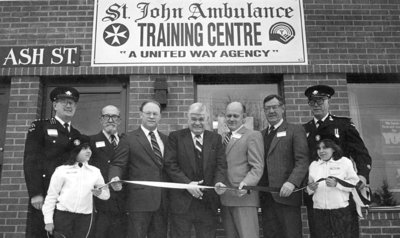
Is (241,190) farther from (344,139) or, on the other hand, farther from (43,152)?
(43,152)

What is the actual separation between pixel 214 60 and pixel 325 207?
2.75 metres

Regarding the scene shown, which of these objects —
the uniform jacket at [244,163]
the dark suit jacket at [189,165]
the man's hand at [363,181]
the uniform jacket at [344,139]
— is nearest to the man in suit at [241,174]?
the uniform jacket at [244,163]

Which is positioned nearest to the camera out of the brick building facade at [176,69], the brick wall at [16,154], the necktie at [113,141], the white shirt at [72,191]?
the white shirt at [72,191]

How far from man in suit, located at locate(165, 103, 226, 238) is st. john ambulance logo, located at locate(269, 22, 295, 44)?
2.33 m

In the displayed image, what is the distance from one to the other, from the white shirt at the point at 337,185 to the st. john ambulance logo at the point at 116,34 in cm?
332

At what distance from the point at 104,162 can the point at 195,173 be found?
0.98 m

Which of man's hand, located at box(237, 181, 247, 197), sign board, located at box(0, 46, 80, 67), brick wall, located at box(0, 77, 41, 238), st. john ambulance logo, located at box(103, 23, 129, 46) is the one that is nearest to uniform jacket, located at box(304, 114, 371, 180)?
man's hand, located at box(237, 181, 247, 197)

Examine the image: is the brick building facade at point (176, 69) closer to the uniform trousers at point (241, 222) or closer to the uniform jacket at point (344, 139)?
the uniform jacket at point (344, 139)

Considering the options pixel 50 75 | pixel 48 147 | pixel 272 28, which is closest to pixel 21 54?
pixel 50 75

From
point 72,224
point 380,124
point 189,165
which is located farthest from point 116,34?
point 380,124

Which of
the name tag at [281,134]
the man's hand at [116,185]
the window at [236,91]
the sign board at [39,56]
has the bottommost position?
the man's hand at [116,185]

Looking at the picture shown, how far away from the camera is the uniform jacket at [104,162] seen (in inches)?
179

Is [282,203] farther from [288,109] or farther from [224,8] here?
[224,8]

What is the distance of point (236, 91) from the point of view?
6.48 meters
